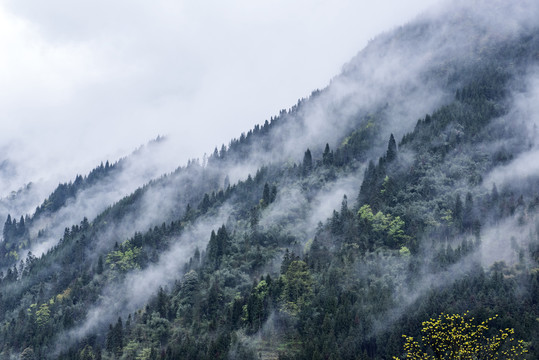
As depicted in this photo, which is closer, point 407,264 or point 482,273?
point 482,273

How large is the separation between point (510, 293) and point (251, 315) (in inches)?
2699

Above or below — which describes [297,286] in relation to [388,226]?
below

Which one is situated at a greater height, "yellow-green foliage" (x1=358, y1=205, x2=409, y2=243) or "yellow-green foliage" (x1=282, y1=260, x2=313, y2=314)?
"yellow-green foliage" (x1=358, y1=205, x2=409, y2=243)

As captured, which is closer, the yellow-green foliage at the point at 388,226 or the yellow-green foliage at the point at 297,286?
the yellow-green foliage at the point at 297,286

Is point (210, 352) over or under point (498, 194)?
under

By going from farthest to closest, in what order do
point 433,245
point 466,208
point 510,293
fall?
point 466,208
point 433,245
point 510,293

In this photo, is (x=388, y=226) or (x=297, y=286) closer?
(x=297, y=286)

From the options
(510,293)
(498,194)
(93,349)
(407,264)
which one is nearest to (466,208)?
(498,194)

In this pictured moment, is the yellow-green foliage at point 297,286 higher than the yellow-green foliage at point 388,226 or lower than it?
lower

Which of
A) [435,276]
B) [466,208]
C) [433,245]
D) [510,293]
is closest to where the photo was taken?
[510,293]

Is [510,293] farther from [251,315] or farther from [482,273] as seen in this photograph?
[251,315]

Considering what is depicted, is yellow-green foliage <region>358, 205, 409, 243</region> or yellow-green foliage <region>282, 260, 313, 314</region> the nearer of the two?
yellow-green foliage <region>282, 260, 313, 314</region>

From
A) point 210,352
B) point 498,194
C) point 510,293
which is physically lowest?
point 510,293

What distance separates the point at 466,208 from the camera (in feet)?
641
